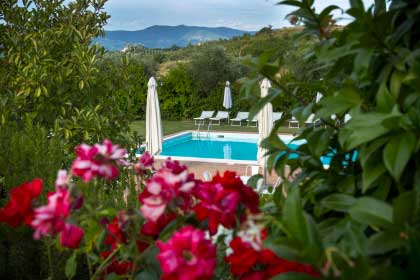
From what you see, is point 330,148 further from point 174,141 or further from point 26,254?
point 174,141

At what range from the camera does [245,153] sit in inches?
563

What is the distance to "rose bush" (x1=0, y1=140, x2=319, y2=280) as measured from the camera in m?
0.83

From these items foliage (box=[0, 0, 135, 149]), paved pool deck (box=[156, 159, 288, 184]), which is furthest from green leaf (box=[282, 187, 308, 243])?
paved pool deck (box=[156, 159, 288, 184])

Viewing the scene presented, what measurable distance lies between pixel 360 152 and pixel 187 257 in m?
0.43

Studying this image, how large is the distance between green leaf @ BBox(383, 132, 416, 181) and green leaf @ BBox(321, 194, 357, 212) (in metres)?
0.12

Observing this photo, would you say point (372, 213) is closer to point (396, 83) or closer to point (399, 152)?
point (399, 152)

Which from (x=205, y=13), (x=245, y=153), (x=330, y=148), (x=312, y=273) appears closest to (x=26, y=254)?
(x=330, y=148)

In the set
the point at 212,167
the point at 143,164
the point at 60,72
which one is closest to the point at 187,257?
the point at 143,164

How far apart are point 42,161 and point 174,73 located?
17212 mm

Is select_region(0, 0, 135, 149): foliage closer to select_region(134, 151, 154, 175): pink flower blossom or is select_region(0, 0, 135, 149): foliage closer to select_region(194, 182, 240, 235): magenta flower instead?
select_region(134, 151, 154, 175): pink flower blossom

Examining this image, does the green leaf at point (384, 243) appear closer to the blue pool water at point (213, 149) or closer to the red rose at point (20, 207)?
the red rose at point (20, 207)

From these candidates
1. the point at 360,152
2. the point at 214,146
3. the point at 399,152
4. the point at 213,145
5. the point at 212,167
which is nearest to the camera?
the point at 399,152

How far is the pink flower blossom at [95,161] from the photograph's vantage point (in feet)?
3.35

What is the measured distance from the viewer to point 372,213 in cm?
83
